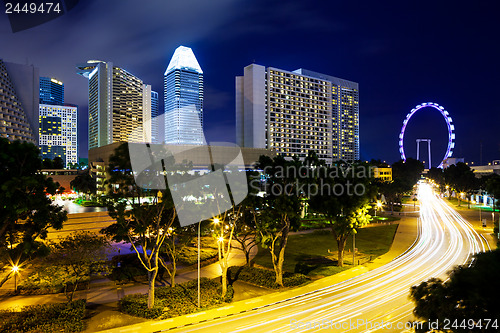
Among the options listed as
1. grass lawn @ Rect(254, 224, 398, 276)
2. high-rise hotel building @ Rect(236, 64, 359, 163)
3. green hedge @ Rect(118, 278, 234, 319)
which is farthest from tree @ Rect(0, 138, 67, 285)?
high-rise hotel building @ Rect(236, 64, 359, 163)

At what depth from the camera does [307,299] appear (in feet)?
77.7

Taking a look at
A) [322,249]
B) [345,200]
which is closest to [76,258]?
[345,200]

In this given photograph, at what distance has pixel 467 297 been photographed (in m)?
8.45

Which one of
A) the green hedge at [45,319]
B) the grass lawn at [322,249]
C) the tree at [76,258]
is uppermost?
the tree at [76,258]

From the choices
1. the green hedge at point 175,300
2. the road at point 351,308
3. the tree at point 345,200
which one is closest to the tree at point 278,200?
the road at point 351,308

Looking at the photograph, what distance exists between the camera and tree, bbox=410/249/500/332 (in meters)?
7.77

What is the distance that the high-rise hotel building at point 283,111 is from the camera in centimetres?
15025

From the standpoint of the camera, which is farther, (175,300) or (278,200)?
(278,200)

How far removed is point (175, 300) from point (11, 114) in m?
118

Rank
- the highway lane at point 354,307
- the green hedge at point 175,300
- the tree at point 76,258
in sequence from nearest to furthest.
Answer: the highway lane at point 354,307 → the green hedge at point 175,300 → the tree at point 76,258

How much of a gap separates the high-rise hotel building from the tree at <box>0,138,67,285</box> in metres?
126

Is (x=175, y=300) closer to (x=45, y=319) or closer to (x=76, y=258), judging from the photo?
(x=76, y=258)

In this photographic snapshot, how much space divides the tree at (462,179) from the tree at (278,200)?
8684cm

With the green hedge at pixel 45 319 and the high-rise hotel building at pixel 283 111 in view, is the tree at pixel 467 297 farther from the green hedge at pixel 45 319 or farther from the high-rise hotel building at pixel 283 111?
the high-rise hotel building at pixel 283 111
